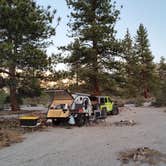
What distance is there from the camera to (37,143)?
43.1ft

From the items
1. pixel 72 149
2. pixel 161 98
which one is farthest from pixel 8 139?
pixel 161 98

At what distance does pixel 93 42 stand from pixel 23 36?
661 inches

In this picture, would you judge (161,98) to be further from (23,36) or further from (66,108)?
(23,36)

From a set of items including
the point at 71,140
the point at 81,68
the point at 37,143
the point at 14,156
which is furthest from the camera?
the point at 81,68

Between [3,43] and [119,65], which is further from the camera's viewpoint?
[119,65]

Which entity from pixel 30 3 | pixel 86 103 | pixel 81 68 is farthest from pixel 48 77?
pixel 81 68

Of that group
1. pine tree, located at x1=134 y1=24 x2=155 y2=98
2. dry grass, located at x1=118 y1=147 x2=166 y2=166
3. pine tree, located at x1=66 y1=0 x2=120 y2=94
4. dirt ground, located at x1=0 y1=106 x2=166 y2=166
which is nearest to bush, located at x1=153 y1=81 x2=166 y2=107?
pine tree, located at x1=66 y1=0 x2=120 y2=94

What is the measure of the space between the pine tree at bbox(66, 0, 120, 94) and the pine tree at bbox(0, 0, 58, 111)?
14.1 metres

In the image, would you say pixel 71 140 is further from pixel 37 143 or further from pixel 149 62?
pixel 149 62

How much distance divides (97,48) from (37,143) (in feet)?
77.1

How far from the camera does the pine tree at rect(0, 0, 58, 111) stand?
18.3 metres

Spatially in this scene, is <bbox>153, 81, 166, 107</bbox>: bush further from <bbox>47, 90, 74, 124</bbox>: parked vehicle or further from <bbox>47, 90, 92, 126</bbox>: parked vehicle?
<bbox>47, 90, 74, 124</bbox>: parked vehicle

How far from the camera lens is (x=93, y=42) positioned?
1400 inches

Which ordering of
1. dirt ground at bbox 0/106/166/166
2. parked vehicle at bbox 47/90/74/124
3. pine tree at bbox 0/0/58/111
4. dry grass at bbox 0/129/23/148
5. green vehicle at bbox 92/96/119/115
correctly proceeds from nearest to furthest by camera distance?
dirt ground at bbox 0/106/166/166
dry grass at bbox 0/129/23/148
pine tree at bbox 0/0/58/111
parked vehicle at bbox 47/90/74/124
green vehicle at bbox 92/96/119/115
